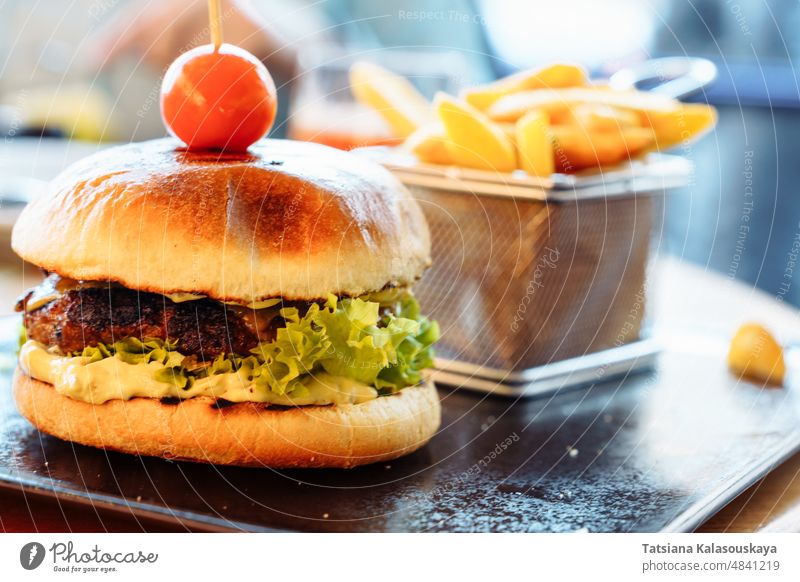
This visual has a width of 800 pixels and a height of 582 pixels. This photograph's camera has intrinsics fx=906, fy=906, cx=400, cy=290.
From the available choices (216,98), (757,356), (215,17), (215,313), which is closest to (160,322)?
(215,313)

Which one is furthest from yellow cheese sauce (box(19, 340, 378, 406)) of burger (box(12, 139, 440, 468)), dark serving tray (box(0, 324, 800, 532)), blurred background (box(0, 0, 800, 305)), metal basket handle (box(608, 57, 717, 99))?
blurred background (box(0, 0, 800, 305))

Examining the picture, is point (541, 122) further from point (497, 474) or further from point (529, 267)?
point (497, 474)

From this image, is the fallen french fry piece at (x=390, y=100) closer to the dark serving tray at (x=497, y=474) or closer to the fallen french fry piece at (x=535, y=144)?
the fallen french fry piece at (x=535, y=144)
